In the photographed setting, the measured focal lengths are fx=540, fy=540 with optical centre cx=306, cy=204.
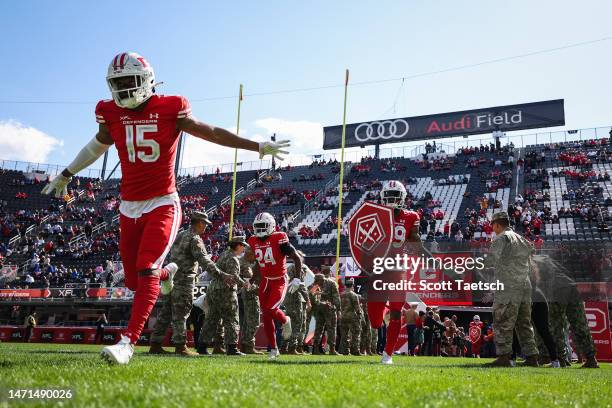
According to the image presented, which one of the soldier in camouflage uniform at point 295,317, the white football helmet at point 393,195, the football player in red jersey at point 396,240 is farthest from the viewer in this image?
the soldier in camouflage uniform at point 295,317

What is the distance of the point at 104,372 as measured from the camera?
3713 millimetres

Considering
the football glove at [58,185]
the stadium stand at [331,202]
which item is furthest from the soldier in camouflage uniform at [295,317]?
the stadium stand at [331,202]

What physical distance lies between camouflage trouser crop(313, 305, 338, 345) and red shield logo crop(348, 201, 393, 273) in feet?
21.5

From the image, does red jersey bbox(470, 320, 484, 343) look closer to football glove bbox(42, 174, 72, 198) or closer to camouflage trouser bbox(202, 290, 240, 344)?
camouflage trouser bbox(202, 290, 240, 344)

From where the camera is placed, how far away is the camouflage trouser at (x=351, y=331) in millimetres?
14146

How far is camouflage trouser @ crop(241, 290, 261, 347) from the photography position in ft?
36.9

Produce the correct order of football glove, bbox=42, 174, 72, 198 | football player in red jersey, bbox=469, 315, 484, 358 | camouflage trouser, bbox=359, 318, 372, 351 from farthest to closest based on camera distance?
football player in red jersey, bbox=469, 315, 484, 358
camouflage trouser, bbox=359, 318, 372, 351
football glove, bbox=42, 174, 72, 198

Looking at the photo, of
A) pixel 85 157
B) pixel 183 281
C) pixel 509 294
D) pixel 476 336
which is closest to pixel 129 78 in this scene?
pixel 85 157

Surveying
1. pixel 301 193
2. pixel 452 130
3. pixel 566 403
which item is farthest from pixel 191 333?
pixel 452 130

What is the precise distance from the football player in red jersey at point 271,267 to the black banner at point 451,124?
39884 mm

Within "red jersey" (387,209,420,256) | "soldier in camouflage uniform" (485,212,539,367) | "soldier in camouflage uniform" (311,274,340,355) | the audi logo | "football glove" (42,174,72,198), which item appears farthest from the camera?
the audi logo

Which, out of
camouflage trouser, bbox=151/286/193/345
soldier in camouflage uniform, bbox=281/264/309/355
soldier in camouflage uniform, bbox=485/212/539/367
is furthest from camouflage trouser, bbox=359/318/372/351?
camouflage trouser, bbox=151/286/193/345

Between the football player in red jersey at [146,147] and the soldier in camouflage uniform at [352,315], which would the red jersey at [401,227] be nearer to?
the football player in red jersey at [146,147]

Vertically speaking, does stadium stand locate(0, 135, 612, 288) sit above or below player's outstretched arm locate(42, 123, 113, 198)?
above
